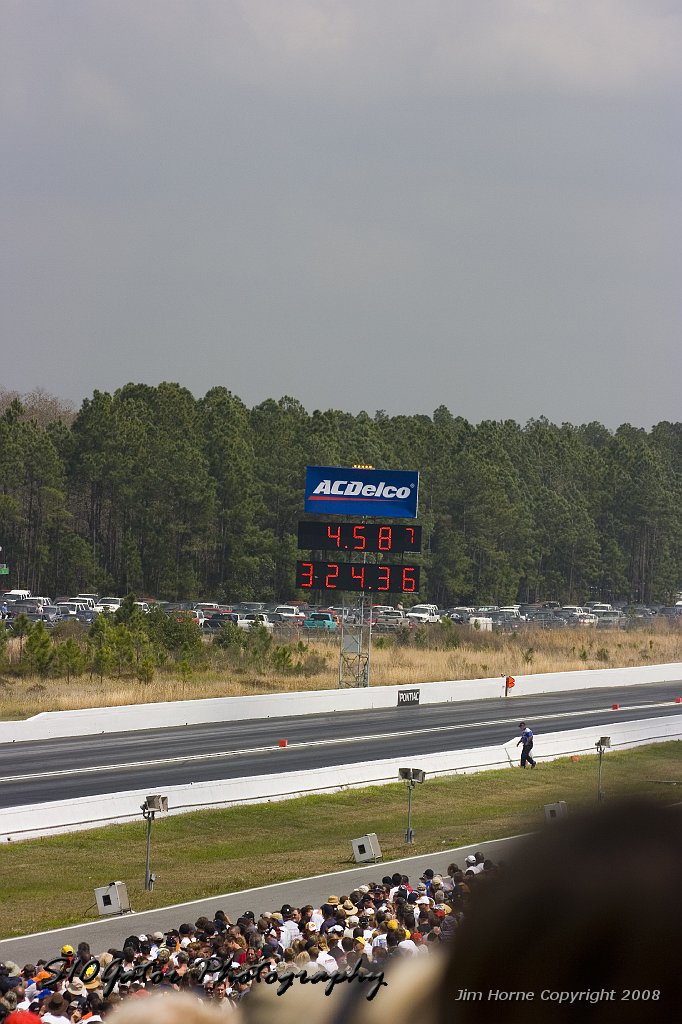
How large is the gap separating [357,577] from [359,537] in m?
1.55

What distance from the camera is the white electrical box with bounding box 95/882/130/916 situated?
56.8ft

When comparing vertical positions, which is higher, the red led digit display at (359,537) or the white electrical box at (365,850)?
the red led digit display at (359,537)

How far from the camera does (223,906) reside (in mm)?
17766

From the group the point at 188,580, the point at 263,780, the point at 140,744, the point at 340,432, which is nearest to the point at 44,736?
the point at 140,744

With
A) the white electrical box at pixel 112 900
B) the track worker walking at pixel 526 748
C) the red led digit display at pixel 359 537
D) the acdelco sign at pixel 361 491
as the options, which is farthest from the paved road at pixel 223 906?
the acdelco sign at pixel 361 491

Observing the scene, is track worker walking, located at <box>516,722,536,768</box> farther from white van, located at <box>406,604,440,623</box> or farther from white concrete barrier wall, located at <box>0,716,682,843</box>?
white van, located at <box>406,604,440,623</box>

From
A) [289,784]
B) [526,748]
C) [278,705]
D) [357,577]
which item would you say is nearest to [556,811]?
[289,784]

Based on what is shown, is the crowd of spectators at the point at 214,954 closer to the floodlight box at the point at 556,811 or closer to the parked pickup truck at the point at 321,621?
the floodlight box at the point at 556,811

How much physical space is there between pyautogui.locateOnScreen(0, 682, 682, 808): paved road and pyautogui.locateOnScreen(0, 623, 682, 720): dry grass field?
18.5ft

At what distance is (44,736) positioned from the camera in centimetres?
4003

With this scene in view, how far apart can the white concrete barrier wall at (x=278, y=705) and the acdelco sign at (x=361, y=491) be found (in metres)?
7.78

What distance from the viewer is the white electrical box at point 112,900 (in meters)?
17.3

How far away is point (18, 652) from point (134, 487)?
54.1 meters

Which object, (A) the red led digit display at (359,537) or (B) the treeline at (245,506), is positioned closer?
(A) the red led digit display at (359,537)
